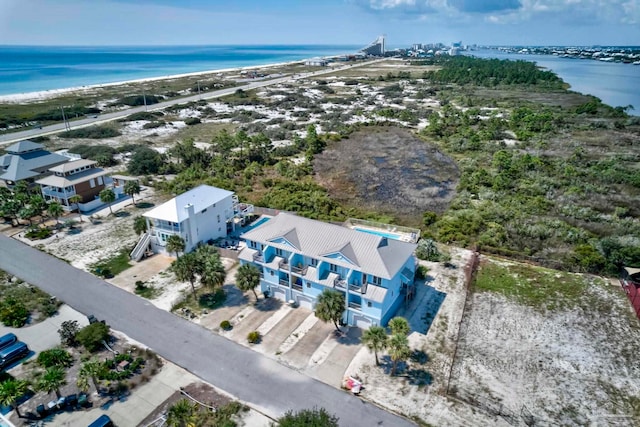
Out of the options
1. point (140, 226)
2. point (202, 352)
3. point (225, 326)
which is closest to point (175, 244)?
point (140, 226)

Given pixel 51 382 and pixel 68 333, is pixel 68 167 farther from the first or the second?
pixel 51 382

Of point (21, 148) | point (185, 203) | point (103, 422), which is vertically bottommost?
point (103, 422)

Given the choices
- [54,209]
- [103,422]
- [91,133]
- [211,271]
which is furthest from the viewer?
[91,133]

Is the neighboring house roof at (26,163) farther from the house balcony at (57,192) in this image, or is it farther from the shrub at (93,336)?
the shrub at (93,336)

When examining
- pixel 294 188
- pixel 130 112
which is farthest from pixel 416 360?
pixel 130 112

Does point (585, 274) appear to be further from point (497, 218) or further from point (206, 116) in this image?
point (206, 116)

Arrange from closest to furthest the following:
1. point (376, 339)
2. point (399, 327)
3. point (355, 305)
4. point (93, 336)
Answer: point (376, 339) → point (399, 327) → point (93, 336) → point (355, 305)

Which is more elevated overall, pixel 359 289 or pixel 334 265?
pixel 334 265
